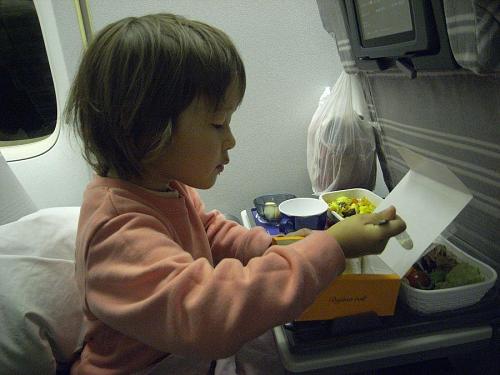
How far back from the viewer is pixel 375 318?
67 centimetres

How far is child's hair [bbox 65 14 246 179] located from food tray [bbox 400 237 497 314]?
482 millimetres

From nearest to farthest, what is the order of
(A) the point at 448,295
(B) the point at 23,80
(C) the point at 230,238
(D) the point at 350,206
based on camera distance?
(A) the point at 448,295 → (C) the point at 230,238 → (D) the point at 350,206 → (B) the point at 23,80

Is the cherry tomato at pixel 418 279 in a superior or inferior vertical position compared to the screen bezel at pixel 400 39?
inferior

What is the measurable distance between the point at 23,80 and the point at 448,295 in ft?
4.91

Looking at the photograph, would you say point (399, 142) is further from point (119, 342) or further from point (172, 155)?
point (119, 342)

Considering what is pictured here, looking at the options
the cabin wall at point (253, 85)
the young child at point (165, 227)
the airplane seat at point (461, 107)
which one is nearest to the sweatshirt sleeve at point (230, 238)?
the young child at point (165, 227)

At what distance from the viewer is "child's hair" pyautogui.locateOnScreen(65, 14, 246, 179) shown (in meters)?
0.63

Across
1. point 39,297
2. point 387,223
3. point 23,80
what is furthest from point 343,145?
point 23,80

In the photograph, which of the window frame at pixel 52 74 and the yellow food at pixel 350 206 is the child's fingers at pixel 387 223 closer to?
the yellow food at pixel 350 206

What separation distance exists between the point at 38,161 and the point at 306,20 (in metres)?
1.15

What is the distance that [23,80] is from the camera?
1415 millimetres

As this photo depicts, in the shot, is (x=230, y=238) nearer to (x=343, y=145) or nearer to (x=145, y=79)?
(x=145, y=79)

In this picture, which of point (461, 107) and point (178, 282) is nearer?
point (178, 282)

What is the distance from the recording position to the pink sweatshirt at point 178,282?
55cm
